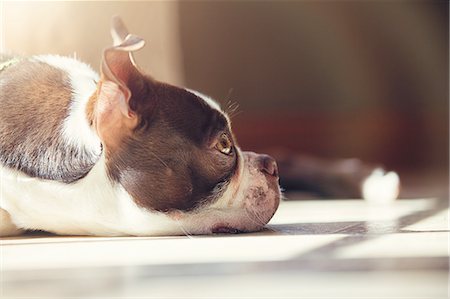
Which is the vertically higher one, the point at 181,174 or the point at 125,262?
the point at 181,174

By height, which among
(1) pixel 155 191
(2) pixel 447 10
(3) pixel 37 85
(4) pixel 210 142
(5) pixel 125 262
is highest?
(2) pixel 447 10

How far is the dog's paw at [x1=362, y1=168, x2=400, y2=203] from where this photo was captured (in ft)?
8.36

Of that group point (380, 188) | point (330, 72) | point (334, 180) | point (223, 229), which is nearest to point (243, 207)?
point (223, 229)

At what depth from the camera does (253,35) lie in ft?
14.2

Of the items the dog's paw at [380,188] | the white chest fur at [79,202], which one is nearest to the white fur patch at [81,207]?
the white chest fur at [79,202]

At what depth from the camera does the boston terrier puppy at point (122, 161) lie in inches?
58.1

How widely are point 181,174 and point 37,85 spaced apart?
39cm

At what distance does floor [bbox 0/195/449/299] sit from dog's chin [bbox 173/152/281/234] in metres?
0.03

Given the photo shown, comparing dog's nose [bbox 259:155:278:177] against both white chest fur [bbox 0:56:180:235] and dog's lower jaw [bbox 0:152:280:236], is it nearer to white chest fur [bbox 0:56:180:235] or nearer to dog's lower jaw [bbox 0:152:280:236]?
dog's lower jaw [bbox 0:152:280:236]

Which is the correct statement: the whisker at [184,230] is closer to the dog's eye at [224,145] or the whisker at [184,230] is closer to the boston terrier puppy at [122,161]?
the boston terrier puppy at [122,161]

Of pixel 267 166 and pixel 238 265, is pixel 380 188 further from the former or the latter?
pixel 238 265

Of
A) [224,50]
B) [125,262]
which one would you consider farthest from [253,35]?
[125,262]

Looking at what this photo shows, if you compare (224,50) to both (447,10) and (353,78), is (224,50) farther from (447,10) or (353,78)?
(447,10)

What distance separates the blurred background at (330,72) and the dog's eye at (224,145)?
101 inches
